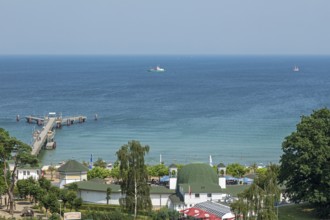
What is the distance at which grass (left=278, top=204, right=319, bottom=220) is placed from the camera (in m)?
42.4

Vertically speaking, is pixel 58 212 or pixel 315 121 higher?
pixel 315 121

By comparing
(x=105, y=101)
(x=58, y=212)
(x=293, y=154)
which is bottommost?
(x=58, y=212)

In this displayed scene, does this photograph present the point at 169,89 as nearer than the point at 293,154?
No

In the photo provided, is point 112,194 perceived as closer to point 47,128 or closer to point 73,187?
point 73,187

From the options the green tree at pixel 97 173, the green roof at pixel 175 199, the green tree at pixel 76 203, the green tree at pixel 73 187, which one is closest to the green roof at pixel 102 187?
the green tree at pixel 73 187

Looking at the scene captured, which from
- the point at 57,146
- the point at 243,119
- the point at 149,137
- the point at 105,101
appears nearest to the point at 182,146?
the point at 149,137

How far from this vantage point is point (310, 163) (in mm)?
41344

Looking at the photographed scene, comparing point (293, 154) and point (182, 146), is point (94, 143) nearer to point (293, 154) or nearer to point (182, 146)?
point (182, 146)

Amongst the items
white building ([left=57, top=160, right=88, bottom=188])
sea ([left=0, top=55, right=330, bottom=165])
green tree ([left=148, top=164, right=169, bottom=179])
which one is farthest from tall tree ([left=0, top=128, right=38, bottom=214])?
sea ([left=0, top=55, right=330, bottom=165])

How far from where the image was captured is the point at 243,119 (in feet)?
371

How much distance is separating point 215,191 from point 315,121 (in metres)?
12.4

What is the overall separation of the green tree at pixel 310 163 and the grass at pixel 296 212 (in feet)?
2.45

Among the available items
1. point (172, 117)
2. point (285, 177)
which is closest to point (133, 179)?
point (285, 177)

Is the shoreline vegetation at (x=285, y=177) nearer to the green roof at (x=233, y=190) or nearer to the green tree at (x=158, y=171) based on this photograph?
the green roof at (x=233, y=190)
